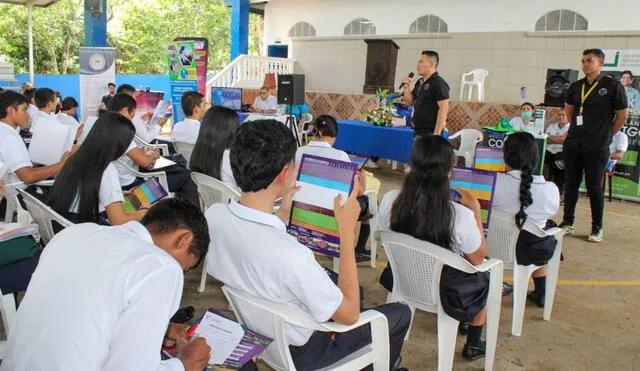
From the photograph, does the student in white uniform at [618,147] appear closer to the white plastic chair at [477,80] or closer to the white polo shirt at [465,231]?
the white polo shirt at [465,231]

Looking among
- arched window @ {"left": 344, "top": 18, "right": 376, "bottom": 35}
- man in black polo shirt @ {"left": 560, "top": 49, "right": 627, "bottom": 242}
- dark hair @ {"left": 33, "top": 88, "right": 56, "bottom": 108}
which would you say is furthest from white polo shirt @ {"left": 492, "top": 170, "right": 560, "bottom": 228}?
arched window @ {"left": 344, "top": 18, "right": 376, "bottom": 35}

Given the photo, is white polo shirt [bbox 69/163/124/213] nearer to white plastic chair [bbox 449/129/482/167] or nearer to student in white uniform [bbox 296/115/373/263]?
student in white uniform [bbox 296/115/373/263]

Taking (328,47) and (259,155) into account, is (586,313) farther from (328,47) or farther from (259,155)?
(328,47)

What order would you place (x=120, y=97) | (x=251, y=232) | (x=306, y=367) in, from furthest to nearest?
(x=120, y=97) → (x=306, y=367) → (x=251, y=232)

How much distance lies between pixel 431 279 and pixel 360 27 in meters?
12.0

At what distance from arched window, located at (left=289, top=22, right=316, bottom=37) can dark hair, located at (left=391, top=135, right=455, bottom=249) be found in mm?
12557

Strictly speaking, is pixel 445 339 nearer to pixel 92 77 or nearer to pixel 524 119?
pixel 524 119

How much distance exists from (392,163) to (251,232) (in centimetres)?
677

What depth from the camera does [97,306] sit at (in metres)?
1.09

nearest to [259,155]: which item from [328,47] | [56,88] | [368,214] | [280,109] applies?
[368,214]

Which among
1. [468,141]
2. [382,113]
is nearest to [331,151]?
[382,113]

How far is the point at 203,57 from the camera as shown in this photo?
9.27 meters

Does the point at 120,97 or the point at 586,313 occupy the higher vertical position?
the point at 120,97

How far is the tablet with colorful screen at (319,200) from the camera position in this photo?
7.43ft
